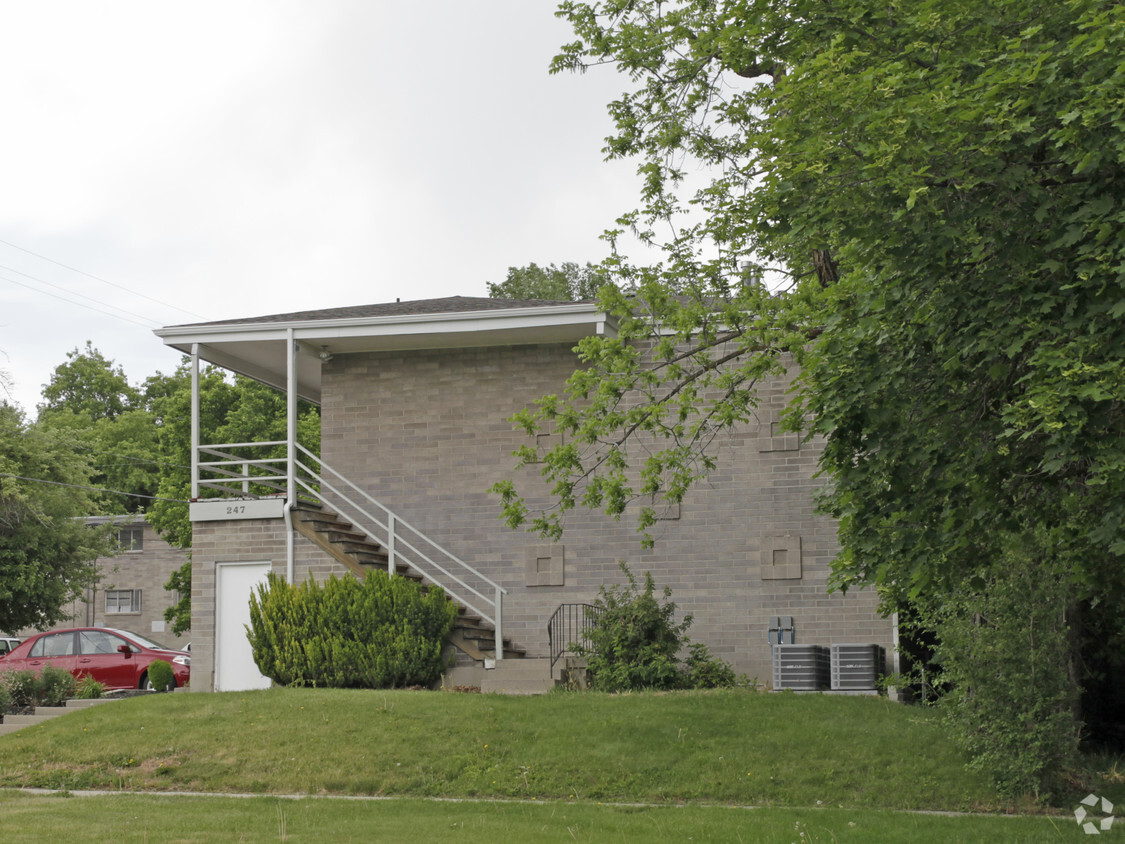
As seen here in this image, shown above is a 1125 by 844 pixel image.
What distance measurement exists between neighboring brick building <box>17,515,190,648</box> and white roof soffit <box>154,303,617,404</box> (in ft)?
86.5

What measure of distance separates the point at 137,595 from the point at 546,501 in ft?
98.4

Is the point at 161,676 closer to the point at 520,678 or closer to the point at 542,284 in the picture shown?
the point at 520,678

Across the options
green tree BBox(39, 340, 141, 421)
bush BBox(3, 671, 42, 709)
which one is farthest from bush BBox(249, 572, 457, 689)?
green tree BBox(39, 340, 141, 421)

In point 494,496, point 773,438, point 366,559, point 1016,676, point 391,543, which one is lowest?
point 1016,676

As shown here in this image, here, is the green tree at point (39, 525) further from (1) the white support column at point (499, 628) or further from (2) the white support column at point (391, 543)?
(1) the white support column at point (499, 628)

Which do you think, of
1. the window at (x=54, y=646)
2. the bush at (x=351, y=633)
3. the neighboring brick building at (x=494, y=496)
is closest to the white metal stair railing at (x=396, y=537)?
the neighboring brick building at (x=494, y=496)

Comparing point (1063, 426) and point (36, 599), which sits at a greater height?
point (1063, 426)

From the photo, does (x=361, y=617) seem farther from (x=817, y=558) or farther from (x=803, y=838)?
(x=803, y=838)

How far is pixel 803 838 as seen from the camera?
9.15m

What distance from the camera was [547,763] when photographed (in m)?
12.4

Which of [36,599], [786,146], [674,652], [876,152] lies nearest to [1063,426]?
[876,152]

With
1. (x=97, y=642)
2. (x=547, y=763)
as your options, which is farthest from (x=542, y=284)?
Answer: (x=547, y=763)

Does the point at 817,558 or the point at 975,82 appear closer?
the point at 975,82

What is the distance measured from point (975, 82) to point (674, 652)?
1059cm
